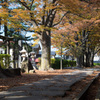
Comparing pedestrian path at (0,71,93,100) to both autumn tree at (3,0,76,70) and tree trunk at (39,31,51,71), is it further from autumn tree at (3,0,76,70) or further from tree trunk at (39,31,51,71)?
tree trunk at (39,31,51,71)

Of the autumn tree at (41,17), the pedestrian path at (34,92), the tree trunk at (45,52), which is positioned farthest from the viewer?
the tree trunk at (45,52)

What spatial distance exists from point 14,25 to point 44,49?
395cm

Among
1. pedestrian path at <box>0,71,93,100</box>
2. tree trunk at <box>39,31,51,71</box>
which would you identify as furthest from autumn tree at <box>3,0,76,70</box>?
pedestrian path at <box>0,71,93,100</box>

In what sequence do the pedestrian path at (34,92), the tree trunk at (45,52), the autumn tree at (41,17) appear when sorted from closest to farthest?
the pedestrian path at (34,92) → the autumn tree at (41,17) → the tree trunk at (45,52)

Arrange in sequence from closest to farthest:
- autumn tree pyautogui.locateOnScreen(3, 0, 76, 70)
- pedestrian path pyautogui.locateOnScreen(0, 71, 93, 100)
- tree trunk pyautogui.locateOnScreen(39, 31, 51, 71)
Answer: pedestrian path pyautogui.locateOnScreen(0, 71, 93, 100)
autumn tree pyautogui.locateOnScreen(3, 0, 76, 70)
tree trunk pyautogui.locateOnScreen(39, 31, 51, 71)

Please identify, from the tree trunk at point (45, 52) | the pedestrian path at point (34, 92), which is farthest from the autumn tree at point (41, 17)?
the pedestrian path at point (34, 92)

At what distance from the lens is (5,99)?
4734 millimetres

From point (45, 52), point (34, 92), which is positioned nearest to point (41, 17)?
point (45, 52)

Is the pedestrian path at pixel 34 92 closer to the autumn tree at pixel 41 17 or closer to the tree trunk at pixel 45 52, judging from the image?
the autumn tree at pixel 41 17

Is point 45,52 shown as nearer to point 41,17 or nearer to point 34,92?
point 41,17

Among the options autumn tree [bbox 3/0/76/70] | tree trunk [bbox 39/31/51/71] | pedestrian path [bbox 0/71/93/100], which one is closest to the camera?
pedestrian path [bbox 0/71/93/100]

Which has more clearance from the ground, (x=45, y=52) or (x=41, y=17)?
(x=41, y=17)

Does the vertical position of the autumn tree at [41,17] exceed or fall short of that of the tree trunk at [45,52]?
it exceeds it

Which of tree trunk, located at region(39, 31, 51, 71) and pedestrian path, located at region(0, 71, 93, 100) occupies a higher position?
tree trunk, located at region(39, 31, 51, 71)
